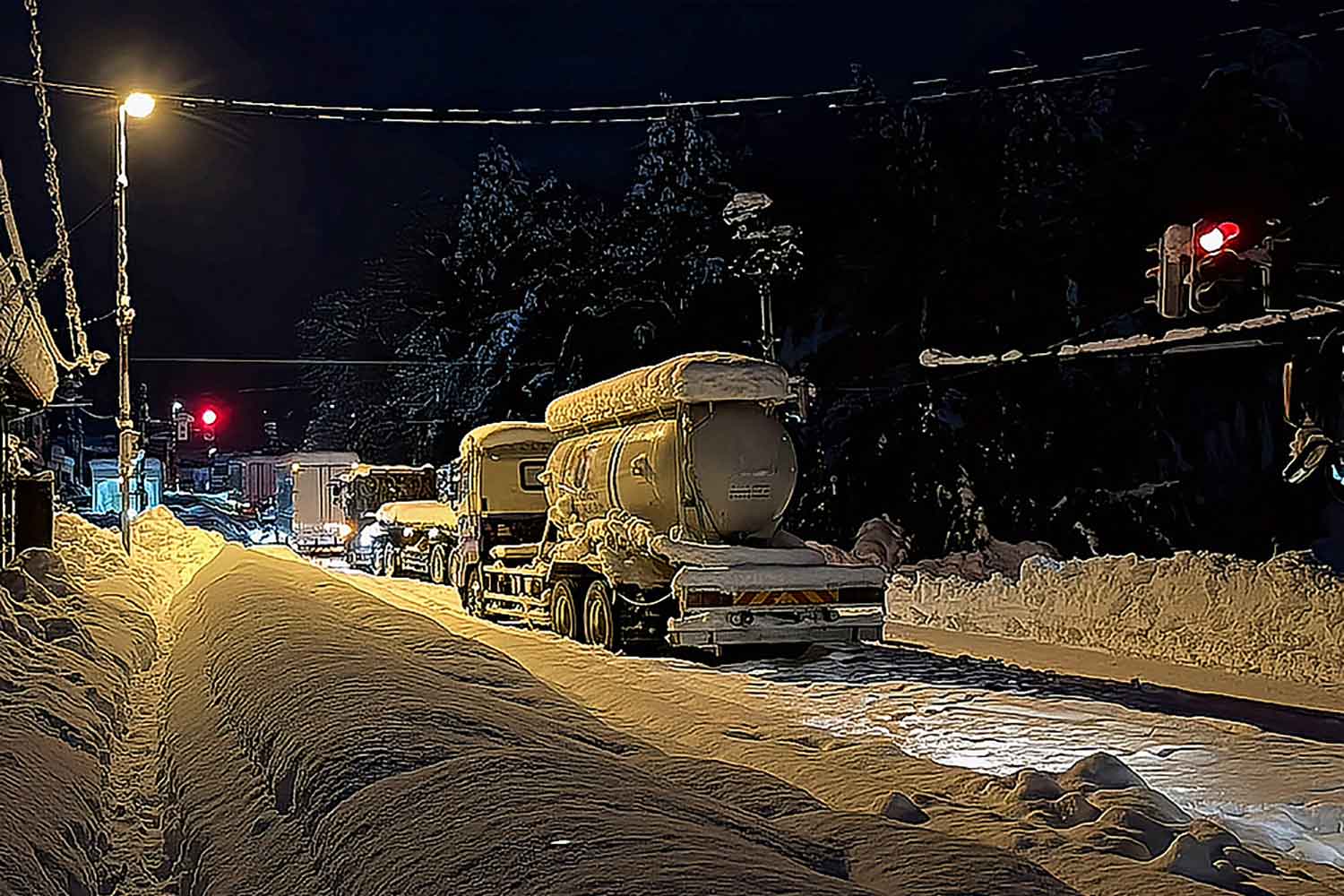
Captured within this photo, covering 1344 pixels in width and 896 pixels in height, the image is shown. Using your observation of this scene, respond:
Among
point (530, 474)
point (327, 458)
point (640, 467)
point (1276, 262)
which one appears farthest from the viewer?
point (327, 458)

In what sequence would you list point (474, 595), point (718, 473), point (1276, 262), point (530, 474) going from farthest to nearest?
1. point (530, 474)
2. point (474, 595)
3. point (718, 473)
4. point (1276, 262)

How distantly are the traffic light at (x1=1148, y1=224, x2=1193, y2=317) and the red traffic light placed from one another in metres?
0.24

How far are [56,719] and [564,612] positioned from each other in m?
10.3

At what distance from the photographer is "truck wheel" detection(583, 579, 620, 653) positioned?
17.5 metres

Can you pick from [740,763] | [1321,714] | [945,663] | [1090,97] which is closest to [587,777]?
[740,763]

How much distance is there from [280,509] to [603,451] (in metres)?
44.9

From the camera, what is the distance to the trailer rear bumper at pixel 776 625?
15.7 metres

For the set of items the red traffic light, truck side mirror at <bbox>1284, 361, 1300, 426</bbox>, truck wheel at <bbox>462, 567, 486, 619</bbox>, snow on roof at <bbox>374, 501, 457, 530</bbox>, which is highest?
the red traffic light

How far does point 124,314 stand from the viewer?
3203 cm

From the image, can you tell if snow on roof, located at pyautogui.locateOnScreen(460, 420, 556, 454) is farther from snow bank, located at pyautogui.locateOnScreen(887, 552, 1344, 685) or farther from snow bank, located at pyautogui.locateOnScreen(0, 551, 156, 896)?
snow bank, located at pyautogui.locateOnScreen(0, 551, 156, 896)

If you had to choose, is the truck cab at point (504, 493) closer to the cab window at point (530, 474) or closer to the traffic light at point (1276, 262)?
the cab window at point (530, 474)

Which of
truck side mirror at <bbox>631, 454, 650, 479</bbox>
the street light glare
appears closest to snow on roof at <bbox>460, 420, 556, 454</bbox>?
truck side mirror at <bbox>631, 454, 650, 479</bbox>

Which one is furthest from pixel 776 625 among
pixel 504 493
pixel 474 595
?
pixel 504 493

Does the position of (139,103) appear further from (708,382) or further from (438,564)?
(708,382)
